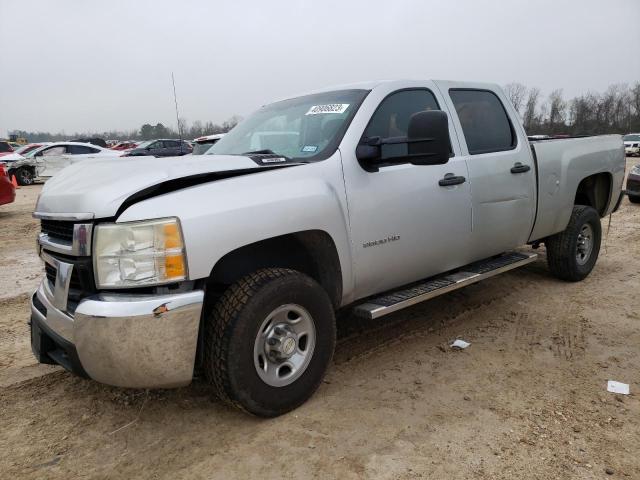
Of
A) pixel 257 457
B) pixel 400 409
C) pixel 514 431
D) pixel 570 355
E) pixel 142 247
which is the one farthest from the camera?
pixel 570 355

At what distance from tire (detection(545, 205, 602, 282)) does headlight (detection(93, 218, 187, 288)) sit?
4.24 meters

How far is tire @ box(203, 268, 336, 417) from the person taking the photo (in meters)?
2.57

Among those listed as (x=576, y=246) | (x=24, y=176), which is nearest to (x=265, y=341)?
(x=576, y=246)

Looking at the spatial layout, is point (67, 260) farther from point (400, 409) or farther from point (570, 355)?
point (570, 355)

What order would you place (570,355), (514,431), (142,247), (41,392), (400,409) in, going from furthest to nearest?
(570,355)
(41,392)
(400,409)
(514,431)
(142,247)

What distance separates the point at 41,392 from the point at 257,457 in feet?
5.28

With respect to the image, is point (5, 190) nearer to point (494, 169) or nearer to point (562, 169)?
point (494, 169)

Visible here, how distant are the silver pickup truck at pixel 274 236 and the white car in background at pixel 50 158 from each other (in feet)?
52.9

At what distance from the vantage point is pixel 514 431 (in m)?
2.69

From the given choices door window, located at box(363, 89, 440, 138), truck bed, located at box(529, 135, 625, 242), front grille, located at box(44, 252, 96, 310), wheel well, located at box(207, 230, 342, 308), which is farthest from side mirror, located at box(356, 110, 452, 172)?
truck bed, located at box(529, 135, 625, 242)

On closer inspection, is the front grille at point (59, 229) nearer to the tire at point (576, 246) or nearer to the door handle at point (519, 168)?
the door handle at point (519, 168)

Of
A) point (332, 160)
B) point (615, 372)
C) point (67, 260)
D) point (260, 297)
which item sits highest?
point (332, 160)

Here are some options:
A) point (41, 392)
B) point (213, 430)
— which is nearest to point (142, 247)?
point (213, 430)

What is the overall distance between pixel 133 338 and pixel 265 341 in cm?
72
